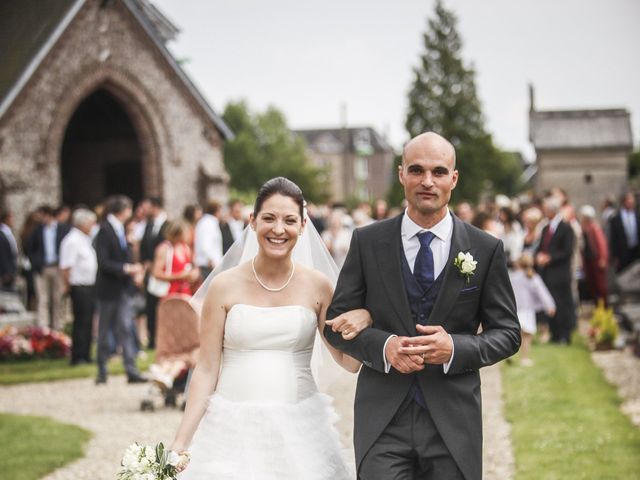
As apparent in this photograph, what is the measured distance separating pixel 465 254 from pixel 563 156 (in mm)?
29001

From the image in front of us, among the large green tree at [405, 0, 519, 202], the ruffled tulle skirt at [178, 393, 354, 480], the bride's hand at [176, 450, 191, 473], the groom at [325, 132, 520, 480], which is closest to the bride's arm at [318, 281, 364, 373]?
the ruffled tulle skirt at [178, 393, 354, 480]

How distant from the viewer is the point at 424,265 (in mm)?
3885

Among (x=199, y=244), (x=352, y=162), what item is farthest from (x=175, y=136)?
(x=352, y=162)

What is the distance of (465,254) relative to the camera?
12.4ft

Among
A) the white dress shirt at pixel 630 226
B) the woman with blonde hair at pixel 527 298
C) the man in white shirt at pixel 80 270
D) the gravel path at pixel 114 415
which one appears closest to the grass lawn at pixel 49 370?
the gravel path at pixel 114 415

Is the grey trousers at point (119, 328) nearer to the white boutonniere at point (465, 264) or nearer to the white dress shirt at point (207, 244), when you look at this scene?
the white dress shirt at point (207, 244)

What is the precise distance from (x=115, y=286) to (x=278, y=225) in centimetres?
828

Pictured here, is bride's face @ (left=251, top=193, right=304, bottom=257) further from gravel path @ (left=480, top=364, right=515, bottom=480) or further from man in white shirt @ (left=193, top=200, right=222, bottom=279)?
man in white shirt @ (left=193, top=200, right=222, bottom=279)

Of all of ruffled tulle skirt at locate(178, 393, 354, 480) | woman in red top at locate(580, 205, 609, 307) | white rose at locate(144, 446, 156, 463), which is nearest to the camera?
white rose at locate(144, 446, 156, 463)

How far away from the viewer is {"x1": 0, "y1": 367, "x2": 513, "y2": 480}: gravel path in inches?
300

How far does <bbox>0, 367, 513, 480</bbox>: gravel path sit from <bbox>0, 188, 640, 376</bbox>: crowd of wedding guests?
2.17ft

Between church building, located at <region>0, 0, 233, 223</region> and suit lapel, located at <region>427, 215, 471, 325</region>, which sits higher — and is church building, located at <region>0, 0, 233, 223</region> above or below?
above

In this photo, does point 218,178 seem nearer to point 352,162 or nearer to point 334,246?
point 334,246

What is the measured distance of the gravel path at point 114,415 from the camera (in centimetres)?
761
